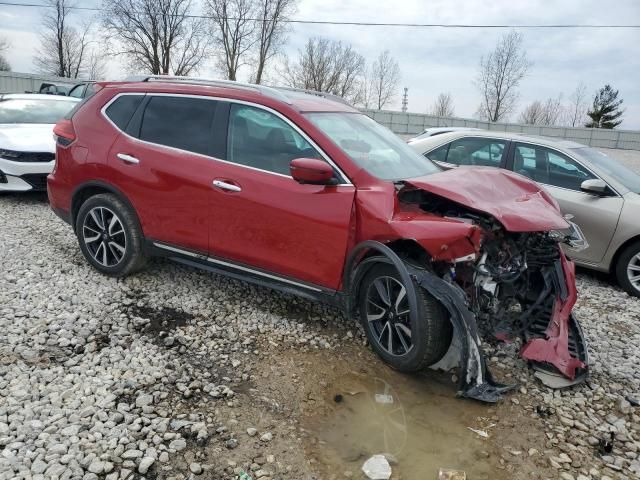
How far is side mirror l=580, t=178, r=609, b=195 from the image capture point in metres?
5.55

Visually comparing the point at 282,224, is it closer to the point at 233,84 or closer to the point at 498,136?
the point at 233,84

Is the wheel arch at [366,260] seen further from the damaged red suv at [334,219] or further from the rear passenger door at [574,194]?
the rear passenger door at [574,194]

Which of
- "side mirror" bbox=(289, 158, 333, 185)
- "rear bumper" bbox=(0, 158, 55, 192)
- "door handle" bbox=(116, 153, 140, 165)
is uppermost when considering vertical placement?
"side mirror" bbox=(289, 158, 333, 185)

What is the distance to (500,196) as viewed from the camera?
366 cm

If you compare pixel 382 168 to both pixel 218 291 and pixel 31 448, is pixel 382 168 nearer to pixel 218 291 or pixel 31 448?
pixel 218 291

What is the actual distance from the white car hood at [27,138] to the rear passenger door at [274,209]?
4756 millimetres

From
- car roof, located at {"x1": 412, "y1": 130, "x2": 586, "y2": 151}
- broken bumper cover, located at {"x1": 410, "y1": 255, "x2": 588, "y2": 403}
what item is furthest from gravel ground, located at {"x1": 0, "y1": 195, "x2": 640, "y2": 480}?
car roof, located at {"x1": 412, "y1": 130, "x2": 586, "y2": 151}

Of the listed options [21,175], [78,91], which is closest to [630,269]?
[21,175]

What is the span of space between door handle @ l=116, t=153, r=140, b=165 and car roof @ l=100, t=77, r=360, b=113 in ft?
2.11

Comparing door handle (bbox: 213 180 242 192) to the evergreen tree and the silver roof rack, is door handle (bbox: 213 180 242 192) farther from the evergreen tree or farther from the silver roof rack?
the evergreen tree

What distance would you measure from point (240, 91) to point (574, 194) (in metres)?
3.96

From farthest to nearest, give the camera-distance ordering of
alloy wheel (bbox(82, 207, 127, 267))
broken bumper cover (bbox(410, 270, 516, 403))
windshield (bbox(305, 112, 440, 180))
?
alloy wheel (bbox(82, 207, 127, 267)), windshield (bbox(305, 112, 440, 180)), broken bumper cover (bbox(410, 270, 516, 403))

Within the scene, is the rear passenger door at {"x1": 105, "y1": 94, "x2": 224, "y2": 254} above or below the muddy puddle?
above

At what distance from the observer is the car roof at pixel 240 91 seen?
161 inches
